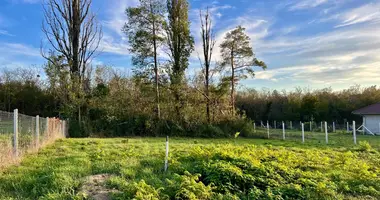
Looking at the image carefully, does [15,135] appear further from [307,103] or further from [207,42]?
[307,103]

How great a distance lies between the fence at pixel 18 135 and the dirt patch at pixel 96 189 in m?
2.37

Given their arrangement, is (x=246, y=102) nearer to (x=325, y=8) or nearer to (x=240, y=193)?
(x=325, y=8)

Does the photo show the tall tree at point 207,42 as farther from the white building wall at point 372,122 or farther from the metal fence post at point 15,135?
the white building wall at point 372,122

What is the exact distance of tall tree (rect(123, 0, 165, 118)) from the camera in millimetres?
17672

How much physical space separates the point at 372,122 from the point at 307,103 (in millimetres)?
6954

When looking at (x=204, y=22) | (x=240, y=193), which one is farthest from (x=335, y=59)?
(x=240, y=193)

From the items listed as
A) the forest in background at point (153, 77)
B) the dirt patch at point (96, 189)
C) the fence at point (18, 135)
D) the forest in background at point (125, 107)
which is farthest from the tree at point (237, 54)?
the dirt patch at point (96, 189)

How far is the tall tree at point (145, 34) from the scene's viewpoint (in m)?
17.7

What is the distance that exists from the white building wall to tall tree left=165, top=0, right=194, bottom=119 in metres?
16.9

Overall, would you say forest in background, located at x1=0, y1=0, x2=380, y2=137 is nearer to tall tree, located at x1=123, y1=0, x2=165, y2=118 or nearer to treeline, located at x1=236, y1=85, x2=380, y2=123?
tall tree, located at x1=123, y1=0, x2=165, y2=118

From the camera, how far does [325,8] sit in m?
11.6

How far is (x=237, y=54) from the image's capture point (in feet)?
66.4

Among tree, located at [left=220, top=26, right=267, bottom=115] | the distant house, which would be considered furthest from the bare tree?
the distant house

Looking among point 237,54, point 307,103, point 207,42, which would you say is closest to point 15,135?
point 207,42
